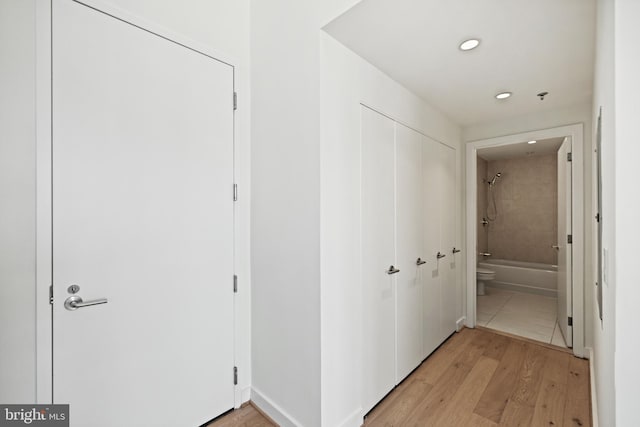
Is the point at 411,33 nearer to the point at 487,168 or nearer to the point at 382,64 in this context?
the point at 382,64

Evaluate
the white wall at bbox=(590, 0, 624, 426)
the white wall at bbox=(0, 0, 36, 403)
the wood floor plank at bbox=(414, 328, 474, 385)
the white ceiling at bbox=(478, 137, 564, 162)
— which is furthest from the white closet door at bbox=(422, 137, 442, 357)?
the white wall at bbox=(0, 0, 36, 403)

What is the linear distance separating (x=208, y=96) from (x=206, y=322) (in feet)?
4.63

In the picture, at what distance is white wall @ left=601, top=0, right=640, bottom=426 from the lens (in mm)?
726

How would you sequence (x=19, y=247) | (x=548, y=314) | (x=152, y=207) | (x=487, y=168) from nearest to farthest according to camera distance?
1. (x=19, y=247)
2. (x=152, y=207)
3. (x=548, y=314)
4. (x=487, y=168)

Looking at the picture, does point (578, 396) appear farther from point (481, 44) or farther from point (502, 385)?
point (481, 44)

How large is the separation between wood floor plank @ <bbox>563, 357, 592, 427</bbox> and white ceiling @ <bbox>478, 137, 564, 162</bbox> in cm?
272

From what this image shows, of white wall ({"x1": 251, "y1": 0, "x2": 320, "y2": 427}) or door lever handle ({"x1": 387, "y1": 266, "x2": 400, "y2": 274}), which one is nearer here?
white wall ({"x1": 251, "y1": 0, "x2": 320, "y2": 427})

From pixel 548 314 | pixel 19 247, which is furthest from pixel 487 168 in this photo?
pixel 19 247

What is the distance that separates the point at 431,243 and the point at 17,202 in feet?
9.03

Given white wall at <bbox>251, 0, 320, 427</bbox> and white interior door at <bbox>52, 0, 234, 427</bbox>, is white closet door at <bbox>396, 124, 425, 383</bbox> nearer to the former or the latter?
white wall at <bbox>251, 0, 320, 427</bbox>

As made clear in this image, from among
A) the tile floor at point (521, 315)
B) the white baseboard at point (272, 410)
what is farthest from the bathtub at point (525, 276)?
the white baseboard at point (272, 410)

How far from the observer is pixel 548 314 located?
3.60 meters

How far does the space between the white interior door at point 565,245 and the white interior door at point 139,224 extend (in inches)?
123

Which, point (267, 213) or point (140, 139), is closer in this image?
point (140, 139)
